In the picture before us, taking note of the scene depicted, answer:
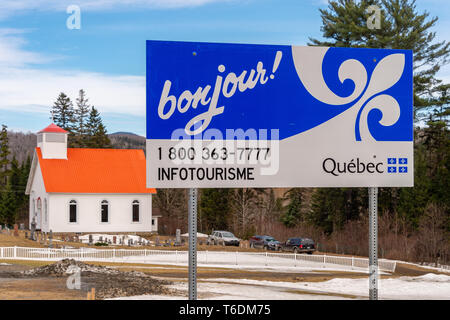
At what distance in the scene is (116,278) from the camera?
894 inches

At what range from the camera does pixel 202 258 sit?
35344 millimetres

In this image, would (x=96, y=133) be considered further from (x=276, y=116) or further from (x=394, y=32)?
(x=276, y=116)

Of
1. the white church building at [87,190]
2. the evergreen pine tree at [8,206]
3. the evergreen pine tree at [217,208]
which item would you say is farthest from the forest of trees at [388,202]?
the evergreen pine tree at [8,206]

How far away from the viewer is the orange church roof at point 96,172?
177ft

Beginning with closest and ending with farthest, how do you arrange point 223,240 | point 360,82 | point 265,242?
point 360,82
point 265,242
point 223,240

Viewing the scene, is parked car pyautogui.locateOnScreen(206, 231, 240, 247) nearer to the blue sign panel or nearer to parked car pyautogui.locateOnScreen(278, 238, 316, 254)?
parked car pyautogui.locateOnScreen(278, 238, 316, 254)

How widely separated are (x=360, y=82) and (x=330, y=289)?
14907mm

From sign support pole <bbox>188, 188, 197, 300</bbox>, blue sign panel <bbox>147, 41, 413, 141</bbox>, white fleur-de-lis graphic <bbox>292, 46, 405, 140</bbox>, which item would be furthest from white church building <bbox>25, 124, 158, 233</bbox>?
white fleur-de-lis graphic <bbox>292, 46, 405, 140</bbox>

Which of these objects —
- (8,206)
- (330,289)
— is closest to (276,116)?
(330,289)

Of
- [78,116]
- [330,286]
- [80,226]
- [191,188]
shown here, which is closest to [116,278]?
[330,286]

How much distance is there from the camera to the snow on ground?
18.7 m

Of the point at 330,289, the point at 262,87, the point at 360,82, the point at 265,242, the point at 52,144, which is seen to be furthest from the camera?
the point at 52,144

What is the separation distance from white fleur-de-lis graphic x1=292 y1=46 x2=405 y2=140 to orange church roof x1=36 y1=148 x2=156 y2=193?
1813 inches

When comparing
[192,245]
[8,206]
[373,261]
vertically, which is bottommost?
[8,206]
